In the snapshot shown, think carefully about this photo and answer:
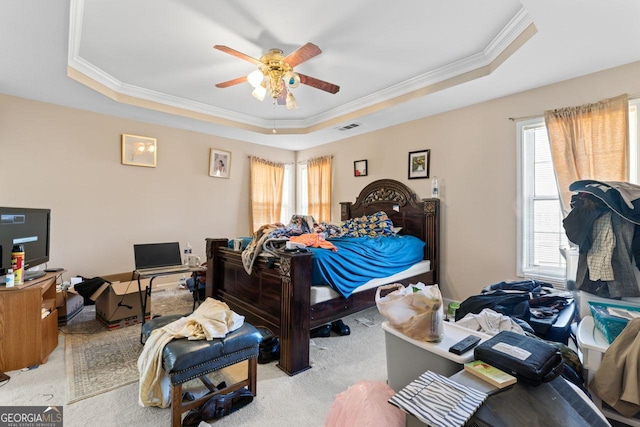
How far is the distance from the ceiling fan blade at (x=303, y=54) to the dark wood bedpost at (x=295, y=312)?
163 cm

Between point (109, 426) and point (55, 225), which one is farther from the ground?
point (55, 225)

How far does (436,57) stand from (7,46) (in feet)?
12.7

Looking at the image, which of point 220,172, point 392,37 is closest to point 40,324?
point 220,172

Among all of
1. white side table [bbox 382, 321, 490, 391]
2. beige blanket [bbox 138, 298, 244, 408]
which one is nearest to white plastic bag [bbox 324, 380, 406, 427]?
white side table [bbox 382, 321, 490, 391]

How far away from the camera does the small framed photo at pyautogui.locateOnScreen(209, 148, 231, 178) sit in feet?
16.5

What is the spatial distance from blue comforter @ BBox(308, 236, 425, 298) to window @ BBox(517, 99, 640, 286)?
121 cm

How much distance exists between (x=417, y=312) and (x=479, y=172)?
118 inches

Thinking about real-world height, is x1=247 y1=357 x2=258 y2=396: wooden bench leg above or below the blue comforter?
below

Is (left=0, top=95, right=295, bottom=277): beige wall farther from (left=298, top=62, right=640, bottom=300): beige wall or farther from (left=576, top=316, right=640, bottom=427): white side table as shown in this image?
(left=576, top=316, right=640, bottom=427): white side table

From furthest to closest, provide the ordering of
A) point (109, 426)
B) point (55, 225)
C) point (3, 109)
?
1. point (55, 225)
2. point (3, 109)
3. point (109, 426)

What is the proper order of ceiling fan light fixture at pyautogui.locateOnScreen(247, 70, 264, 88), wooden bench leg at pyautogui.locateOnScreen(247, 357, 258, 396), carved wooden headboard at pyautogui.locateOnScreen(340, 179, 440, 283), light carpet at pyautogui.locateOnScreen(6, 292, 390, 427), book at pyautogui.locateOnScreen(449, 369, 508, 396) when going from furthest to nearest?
carved wooden headboard at pyautogui.locateOnScreen(340, 179, 440, 283), ceiling fan light fixture at pyautogui.locateOnScreen(247, 70, 264, 88), wooden bench leg at pyautogui.locateOnScreen(247, 357, 258, 396), light carpet at pyautogui.locateOnScreen(6, 292, 390, 427), book at pyautogui.locateOnScreen(449, 369, 508, 396)

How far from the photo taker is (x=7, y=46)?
2365 mm

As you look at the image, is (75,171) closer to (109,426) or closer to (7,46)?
(7,46)

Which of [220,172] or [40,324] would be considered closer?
[40,324]
